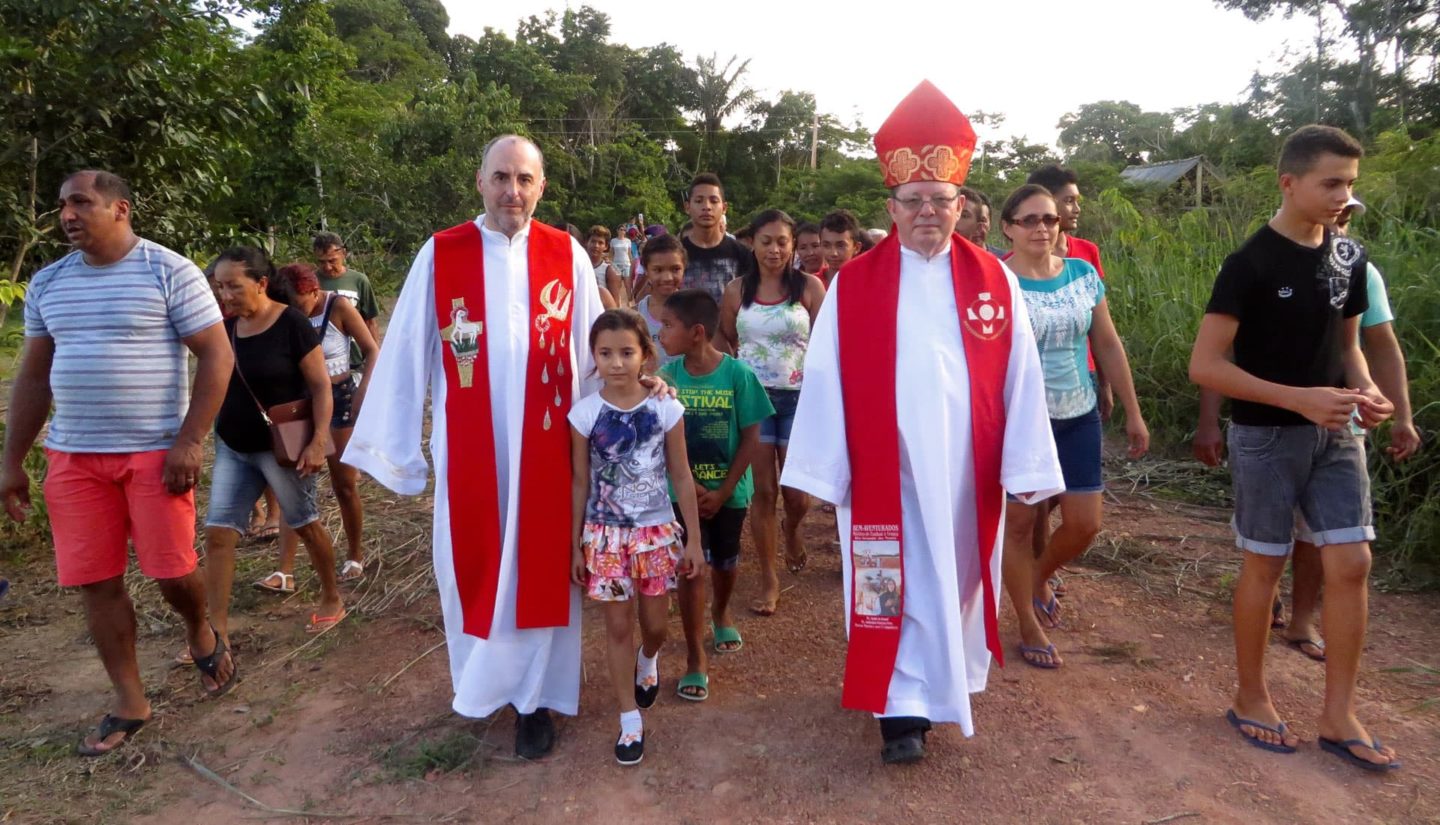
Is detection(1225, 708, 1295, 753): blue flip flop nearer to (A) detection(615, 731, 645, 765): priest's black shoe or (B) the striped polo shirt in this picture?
(A) detection(615, 731, 645, 765): priest's black shoe

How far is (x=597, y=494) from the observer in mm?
3322

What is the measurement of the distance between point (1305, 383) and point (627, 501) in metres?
2.28

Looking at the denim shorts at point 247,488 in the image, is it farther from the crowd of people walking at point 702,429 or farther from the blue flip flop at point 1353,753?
the blue flip flop at point 1353,753

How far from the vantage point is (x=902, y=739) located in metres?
3.13

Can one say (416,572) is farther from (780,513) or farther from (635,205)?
(635,205)

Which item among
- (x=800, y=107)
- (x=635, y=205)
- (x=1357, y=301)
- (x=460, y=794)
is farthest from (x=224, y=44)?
(x=800, y=107)

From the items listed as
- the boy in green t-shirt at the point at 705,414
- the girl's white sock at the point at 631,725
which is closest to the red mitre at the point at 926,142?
the boy in green t-shirt at the point at 705,414

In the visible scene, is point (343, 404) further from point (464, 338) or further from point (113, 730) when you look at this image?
point (464, 338)

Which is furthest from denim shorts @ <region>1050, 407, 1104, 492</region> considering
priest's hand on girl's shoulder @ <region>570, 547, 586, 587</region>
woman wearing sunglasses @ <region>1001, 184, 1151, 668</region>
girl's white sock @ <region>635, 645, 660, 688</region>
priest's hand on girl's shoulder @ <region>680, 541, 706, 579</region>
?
priest's hand on girl's shoulder @ <region>570, 547, 586, 587</region>

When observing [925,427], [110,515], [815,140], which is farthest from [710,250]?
[815,140]

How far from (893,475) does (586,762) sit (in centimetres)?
146

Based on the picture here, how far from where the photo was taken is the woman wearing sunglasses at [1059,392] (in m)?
3.79

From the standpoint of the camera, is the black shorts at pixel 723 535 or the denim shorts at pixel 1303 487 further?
the black shorts at pixel 723 535

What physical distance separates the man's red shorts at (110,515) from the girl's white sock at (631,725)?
1.79 m
